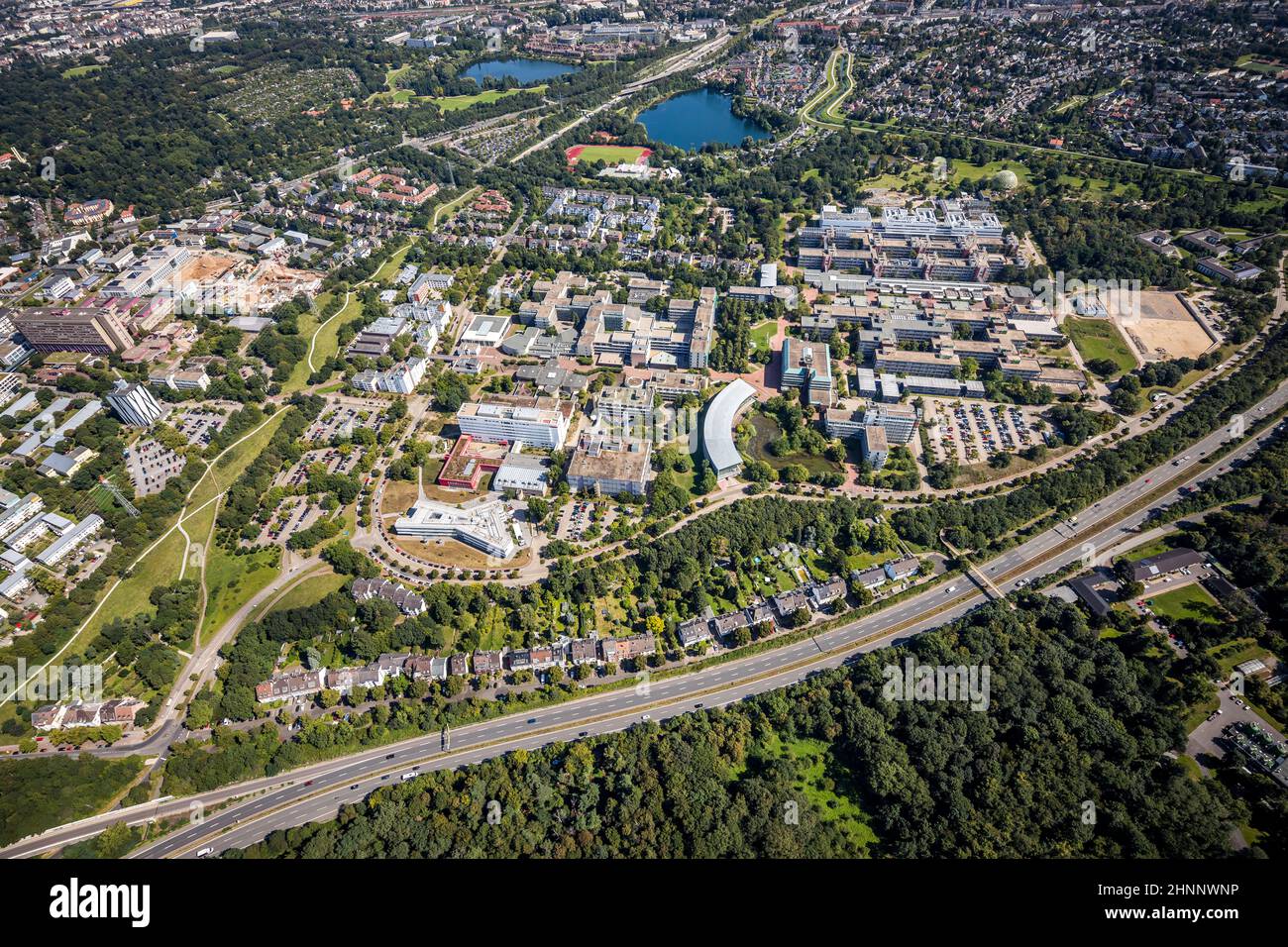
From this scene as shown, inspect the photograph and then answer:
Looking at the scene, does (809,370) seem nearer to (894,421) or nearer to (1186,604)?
(894,421)

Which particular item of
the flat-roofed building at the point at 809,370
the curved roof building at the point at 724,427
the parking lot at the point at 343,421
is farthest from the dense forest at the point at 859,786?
the parking lot at the point at 343,421

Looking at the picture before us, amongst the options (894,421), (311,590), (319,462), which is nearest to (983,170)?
(894,421)

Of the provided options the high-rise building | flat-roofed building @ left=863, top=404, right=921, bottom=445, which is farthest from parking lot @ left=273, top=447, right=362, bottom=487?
flat-roofed building @ left=863, top=404, right=921, bottom=445

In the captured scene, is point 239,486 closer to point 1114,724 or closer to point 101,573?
point 101,573

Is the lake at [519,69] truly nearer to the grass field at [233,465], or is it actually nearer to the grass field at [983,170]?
the grass field at [983,170]

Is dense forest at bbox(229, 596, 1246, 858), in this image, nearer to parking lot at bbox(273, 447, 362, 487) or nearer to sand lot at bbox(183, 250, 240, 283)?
parking lot at bbox(273, 447, 362, 487)
